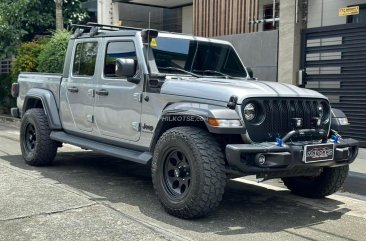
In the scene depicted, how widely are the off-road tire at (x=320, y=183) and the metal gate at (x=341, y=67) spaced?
3.16 meters

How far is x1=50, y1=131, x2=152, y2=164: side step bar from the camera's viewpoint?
5487 mm

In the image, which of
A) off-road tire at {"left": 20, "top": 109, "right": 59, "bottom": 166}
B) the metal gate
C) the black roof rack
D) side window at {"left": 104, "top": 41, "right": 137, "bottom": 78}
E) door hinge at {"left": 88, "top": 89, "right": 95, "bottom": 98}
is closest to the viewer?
side window at {"left": 104, "top": 41, "right": 137, "bottom": 78}

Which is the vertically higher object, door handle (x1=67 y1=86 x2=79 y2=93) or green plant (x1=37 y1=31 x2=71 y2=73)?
green plant (x1=37 y1=31 x2=71 y2=73)

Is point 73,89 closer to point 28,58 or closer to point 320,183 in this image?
point 320,183

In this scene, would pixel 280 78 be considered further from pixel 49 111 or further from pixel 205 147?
pixel 205 147

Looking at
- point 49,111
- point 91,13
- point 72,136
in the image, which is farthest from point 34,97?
point 91,13

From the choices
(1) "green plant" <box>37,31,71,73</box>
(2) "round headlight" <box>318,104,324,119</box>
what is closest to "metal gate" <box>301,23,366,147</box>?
(2) "round headlight" <box>318,104,324,119</box>

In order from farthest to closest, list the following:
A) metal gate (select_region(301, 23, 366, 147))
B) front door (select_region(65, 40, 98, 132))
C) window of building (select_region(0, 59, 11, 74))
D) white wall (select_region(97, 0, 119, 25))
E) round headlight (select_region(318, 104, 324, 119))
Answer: window of building (select_region(0, 59, 11, 74)) → white wall (select_region(97, 0, 119, 25)) → metal gate (select_region(301, 23, 366, 147)) → front door (select_region(65, 40, 98, 132)) → round headlight (select_region(318, 104, 324, 119))

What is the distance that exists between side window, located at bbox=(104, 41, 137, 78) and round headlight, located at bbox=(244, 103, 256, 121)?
1.76m

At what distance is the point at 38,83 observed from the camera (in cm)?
773

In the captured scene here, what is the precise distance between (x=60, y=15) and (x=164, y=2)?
3.31 m

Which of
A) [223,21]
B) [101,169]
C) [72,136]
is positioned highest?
[223,21]

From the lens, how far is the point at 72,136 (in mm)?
7051

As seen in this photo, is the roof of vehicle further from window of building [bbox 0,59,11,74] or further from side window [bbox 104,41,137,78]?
window of building [bbox 0,59,11,74]
